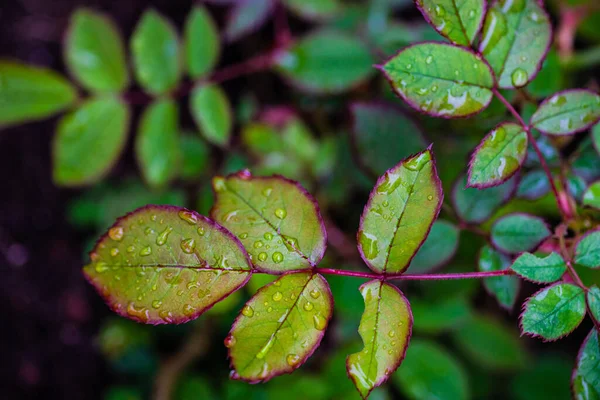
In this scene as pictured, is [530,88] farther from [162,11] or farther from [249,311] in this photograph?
[162,11]

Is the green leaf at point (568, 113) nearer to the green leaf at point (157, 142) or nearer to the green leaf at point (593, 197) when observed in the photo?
the green leaf at point (593, 197)

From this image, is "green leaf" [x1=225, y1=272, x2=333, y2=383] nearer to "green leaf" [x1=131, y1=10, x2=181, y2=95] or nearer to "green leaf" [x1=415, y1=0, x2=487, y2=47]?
"green leaf" [x1=415, y1=0, x2=487, y2=47]

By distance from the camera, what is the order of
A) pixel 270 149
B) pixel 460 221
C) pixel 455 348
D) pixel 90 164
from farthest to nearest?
pixel 455 348
pixel 270 149
pixel 90 164
pixel 460 221

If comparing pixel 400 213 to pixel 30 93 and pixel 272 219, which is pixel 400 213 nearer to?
pixel 272 219

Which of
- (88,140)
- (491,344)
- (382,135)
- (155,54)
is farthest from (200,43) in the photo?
(491,344)

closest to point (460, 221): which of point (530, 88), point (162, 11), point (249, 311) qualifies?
point (530, 88)
